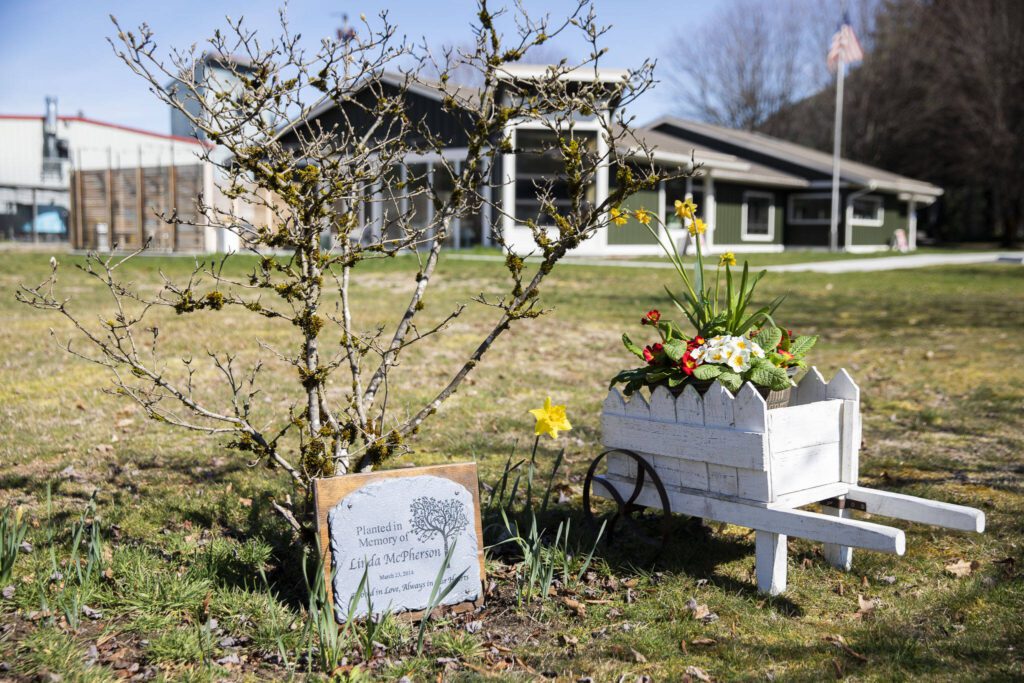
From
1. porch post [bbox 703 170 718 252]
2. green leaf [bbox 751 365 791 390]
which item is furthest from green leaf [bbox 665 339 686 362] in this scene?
porch post [bbox 703 170 718 252]

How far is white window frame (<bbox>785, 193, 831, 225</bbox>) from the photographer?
33562 millimetres

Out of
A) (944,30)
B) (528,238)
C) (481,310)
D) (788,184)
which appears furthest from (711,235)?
(944,30)

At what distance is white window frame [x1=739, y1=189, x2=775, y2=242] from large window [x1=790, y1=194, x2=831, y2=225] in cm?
150

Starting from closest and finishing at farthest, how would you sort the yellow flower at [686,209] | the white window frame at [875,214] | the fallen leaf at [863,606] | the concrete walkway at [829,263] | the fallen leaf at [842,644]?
the fallen leaf at [842,644], the fallen leaf at [863,606], the yellow flower at [686,209], the concrete walkway at [829,263], the white window frame at [875,214]

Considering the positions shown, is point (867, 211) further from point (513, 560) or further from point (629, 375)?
point (513, 560)

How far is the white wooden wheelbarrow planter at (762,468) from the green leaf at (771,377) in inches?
4.6

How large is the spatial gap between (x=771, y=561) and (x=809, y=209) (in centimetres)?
3337

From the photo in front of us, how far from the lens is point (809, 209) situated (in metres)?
34.5

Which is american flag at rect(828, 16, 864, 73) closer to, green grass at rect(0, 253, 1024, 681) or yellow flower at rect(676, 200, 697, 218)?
green grass at rect(0, 253, 1024, 681)

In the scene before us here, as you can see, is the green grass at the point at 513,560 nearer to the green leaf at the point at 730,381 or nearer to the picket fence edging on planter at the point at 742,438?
the picket fence edging on planter at the point at 742,438

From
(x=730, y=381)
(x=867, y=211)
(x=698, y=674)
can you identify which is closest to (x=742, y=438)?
(x=730, y=381)

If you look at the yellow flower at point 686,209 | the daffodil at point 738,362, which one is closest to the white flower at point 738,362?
the daffodil at point 738,362

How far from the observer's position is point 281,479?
4543mm

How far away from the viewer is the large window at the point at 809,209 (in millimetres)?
33875
